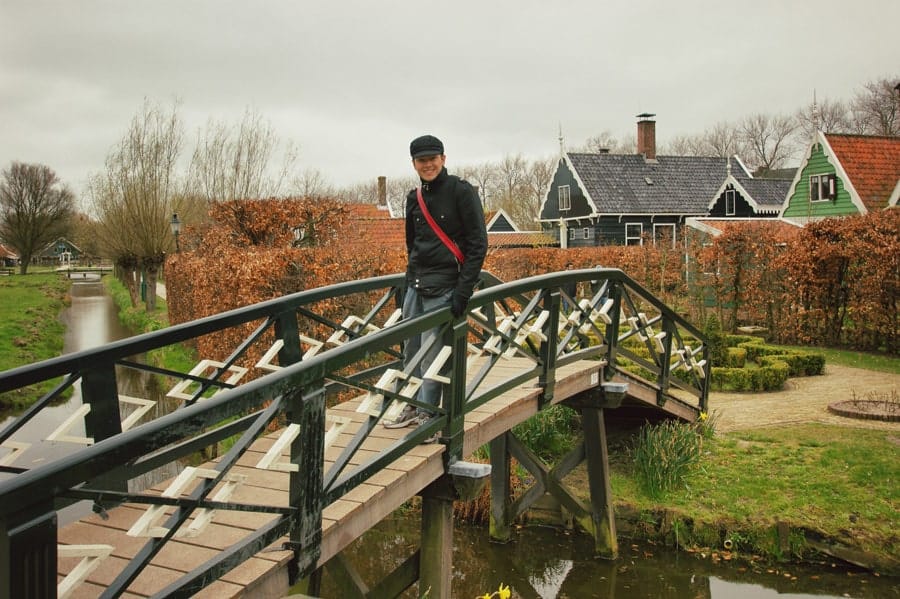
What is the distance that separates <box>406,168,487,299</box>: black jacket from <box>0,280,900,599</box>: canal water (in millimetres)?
3863

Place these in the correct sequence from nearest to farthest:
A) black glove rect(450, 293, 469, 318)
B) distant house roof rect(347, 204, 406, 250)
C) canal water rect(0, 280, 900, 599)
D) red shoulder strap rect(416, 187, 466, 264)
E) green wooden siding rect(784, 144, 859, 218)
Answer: black glove rect(450, 293, 469, 318)
red shoulder strap rect(416, 187, 466, 264)
canal water rect(0, 280, 900, 599)
distant house roof rect(347, 204, 406, 250)
green wooden siding rect(784, 144, 859, 218)

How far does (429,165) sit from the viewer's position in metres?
4.88

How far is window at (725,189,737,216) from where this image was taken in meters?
33.9

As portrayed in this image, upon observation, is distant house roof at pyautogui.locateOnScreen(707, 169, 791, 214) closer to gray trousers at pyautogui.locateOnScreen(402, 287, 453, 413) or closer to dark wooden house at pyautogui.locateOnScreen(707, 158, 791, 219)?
dark wooden house at pyautogui.locateOnScreen(707, 158, 791, 219)

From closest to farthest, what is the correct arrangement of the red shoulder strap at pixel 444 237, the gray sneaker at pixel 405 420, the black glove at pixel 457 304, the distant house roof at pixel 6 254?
the black glove at pixel 457 304 < the red shoulder strap at pixel 444 237 < the gray sneaker at pixel 405 420 < the distant house roof at pixel 6 254

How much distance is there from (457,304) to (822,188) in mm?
23909

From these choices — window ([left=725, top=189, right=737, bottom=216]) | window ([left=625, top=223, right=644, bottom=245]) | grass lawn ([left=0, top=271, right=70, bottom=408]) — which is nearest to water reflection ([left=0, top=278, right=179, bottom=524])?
grass lawn ([left=0, top=271, right=70, bottom=408])

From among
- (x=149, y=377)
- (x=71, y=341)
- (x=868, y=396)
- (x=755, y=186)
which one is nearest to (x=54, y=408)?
(x=149, y=377)

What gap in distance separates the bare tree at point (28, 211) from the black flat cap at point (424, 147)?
255 ft

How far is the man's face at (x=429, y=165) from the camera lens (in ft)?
16.0

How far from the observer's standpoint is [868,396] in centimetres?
1129

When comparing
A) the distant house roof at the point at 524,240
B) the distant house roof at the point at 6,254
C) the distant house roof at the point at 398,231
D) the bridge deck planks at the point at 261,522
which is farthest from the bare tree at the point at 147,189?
the distant house roof at the point at 6,254

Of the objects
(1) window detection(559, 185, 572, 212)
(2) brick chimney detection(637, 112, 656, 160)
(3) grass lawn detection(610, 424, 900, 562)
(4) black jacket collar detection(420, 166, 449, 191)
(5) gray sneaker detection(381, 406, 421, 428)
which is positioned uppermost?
(2) brick chimney detection(637, 112, 656, 160)

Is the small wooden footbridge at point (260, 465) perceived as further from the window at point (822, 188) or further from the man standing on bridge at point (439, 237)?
the window at point (822, 188)
